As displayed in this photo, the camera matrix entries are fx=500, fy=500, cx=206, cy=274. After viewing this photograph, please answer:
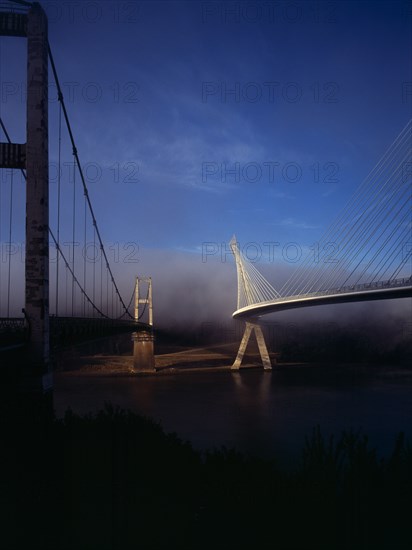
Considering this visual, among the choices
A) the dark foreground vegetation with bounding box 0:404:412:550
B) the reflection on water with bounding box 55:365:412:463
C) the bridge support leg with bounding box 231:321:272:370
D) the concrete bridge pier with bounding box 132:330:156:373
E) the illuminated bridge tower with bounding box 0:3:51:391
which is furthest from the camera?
the bridge support leg with bounding box 231:321:272:370

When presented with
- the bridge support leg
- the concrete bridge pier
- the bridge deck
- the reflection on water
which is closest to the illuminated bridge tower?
the reflection on water

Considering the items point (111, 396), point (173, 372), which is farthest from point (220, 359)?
point (111, 396)

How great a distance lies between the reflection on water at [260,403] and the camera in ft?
82.4

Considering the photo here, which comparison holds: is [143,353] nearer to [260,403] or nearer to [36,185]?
[260,403]

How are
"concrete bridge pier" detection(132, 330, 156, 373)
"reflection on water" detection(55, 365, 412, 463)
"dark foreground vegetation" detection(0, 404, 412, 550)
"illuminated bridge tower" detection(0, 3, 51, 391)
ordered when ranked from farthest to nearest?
"concrete bridge pier" detection(132, 330, 156, 373) < "reflection on water" detection(55, 365, 412, 463) < "illuminated bridge tower" detection(0, 3, 51, 391) < "dark foreground vegetation" detection(0, 404, 412, 550)

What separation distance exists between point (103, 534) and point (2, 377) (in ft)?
13.0

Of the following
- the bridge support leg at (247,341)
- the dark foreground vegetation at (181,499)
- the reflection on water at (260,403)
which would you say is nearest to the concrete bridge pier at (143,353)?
the reflection on water at (260,403)

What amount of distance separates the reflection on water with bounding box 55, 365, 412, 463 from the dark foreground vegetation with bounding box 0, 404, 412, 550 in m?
10.6

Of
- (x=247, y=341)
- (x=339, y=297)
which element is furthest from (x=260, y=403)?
(x=247, y=341)

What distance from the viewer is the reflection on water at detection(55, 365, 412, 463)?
25109 mm

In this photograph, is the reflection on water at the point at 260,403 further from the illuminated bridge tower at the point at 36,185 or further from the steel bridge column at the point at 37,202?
the steel bridge column at the point at 37,202

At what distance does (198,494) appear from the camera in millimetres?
9250

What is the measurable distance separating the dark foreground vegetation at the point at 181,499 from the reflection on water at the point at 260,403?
10.6 metres

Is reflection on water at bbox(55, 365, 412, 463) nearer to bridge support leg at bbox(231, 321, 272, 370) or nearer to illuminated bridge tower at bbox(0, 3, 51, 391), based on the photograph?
bridge support leg at bbox(231, 321, 272, 370)
